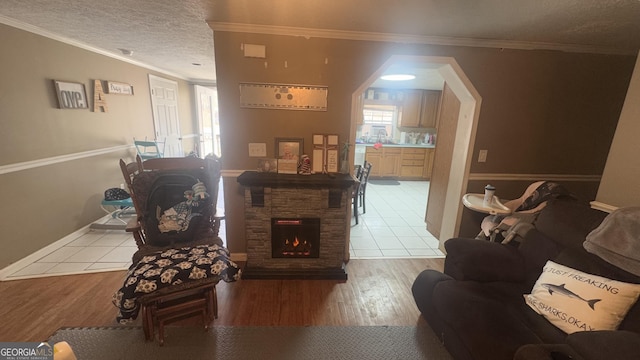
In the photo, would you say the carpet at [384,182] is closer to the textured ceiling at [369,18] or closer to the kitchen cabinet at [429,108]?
the kitchen cabinet at [429,108]

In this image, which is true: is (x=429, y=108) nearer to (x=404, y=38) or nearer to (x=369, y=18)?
(x=404, y=38)

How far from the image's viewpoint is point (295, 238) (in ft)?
8.25

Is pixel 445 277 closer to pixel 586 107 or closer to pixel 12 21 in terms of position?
pixel 586 107

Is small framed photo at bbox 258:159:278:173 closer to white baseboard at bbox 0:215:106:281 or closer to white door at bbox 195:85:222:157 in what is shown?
white baseboard at bbox 0:215:106:281

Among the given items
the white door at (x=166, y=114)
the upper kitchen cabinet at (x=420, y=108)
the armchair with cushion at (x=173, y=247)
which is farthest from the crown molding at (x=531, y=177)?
the white door at (x=166, y=114)

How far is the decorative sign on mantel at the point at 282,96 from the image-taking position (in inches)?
93.6

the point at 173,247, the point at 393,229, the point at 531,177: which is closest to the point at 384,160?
the point at 393,229

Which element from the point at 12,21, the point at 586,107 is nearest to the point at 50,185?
the point at 12,21

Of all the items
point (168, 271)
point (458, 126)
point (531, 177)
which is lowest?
point (168, 271)

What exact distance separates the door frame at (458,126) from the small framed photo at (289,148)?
515 millimetres

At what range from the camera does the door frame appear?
2441mm

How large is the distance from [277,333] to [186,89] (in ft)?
20.3

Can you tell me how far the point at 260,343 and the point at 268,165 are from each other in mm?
1468

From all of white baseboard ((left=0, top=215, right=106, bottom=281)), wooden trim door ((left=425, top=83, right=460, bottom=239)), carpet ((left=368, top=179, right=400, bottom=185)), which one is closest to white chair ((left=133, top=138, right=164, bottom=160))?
white baseboard ((left=0, top=215, right=106, bottom=281))
